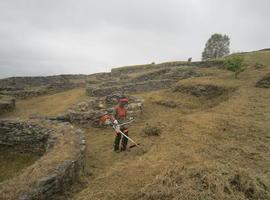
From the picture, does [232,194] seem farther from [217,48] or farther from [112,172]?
[217,48]

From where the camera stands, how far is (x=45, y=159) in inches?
369

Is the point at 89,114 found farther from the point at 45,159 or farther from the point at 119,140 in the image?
the point at 45,159

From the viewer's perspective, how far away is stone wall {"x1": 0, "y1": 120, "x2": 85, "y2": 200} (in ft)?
25.1

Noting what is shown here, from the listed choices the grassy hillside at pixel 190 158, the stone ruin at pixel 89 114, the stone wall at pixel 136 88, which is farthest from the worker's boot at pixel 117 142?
the stone wall at pixel 136 88

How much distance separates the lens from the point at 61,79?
42375 mm

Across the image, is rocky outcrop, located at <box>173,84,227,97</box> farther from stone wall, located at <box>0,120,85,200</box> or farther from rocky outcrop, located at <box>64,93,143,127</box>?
stone wall, located at <box>0,120,85,200</box>

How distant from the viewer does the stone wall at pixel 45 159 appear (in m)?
7.64

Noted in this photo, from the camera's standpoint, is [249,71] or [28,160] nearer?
[28,160]

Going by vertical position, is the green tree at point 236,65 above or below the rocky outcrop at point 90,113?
above

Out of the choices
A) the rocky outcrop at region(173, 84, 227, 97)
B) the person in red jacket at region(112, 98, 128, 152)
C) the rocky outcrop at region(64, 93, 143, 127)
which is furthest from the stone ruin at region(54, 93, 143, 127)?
the rocky outcrop at region(173, 84, 227, 97)

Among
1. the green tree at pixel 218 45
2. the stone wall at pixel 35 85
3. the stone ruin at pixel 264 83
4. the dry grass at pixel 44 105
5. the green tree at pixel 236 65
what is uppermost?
the green tree at pixel 218 45

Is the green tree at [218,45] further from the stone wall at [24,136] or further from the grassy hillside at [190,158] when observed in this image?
the stone wall at [24,136]

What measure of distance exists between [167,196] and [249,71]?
24770 millimetres

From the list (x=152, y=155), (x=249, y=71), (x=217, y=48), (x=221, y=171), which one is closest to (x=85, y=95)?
(x=249, y=71)
